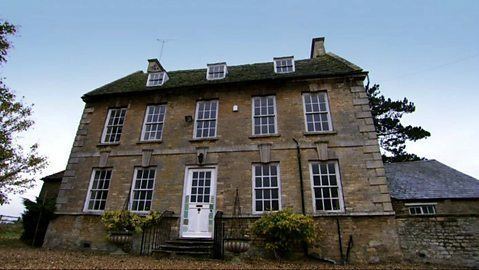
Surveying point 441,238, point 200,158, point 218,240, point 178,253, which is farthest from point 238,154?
point 441,238

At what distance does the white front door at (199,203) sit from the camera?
31.2 ft

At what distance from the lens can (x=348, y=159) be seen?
9625 millimetres

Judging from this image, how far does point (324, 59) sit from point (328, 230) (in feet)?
29.3

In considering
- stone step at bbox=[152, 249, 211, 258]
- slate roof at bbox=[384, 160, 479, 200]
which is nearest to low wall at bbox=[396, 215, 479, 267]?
slate roof at bbox=[384, 160, 479, 200]

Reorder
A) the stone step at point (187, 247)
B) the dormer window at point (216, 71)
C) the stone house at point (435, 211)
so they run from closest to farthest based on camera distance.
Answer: the stone house at point (435, 211), the stone step at point (187, 247), the dormer window at point (216, 71)

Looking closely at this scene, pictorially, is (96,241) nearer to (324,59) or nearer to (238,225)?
(238,225)

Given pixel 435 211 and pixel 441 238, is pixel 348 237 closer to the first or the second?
pixel 441 238

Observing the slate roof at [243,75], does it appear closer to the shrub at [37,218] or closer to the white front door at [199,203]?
the white front door at [199,203]

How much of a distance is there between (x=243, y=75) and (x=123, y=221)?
8.46 m

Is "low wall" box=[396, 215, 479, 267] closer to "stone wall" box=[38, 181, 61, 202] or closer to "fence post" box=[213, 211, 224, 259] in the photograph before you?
"fence post" box=[213, 211, 224, 259]

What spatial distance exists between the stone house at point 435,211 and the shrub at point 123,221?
357 inches

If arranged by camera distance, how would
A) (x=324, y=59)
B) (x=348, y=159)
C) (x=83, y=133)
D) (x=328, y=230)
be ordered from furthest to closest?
(x=324, y=59), (x=83, y=133), (x=348, y=159), (x=328, y=230)

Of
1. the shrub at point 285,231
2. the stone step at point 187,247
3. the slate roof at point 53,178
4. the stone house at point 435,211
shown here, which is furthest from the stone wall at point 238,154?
the slate roof at point 53,178

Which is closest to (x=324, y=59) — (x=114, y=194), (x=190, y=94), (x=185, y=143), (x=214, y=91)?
(x=214, y=91)
